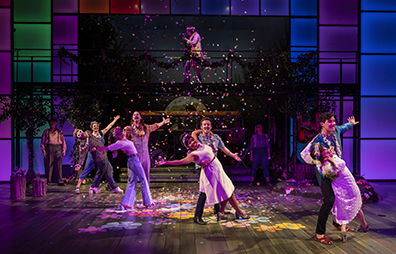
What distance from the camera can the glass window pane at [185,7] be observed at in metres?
10.6

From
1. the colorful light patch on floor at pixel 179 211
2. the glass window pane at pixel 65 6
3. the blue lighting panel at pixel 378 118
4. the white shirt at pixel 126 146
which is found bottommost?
the colorful light patch on floor at pixel 179 211

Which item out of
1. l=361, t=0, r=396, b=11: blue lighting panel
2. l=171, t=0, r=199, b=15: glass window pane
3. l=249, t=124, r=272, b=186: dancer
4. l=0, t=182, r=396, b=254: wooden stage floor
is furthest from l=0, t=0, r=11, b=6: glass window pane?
l=361, t=0, r=396, b=11: blue lighting panel

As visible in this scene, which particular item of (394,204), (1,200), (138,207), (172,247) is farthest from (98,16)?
(394,204)

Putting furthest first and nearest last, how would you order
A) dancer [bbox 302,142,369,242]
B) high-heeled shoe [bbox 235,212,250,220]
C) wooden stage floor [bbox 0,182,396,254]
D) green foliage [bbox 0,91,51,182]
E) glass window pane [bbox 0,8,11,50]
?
glass window pane [bbox 0,8,11,50] → green foliage [bbox 0,91,51,182] → high-heeled shoe [bbox 235,212,250,220] → dancer [bbox 302,142,369,242] → wooden stage floor [bbox 0,182,396,254]

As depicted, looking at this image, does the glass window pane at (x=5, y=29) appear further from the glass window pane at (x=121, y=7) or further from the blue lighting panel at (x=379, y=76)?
the blue lighting panel at (x=379, y=76)

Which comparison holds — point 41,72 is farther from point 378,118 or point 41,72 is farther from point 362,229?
point 378,118

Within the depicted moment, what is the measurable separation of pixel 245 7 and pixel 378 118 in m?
5.64

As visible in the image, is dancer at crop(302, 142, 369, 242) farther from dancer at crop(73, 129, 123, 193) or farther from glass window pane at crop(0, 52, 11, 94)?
glass window pane at crop(0, 52, 11, 94)

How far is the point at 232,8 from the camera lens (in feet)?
35.4

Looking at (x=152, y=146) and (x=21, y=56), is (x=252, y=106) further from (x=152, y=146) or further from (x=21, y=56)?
(x=21, y=56)

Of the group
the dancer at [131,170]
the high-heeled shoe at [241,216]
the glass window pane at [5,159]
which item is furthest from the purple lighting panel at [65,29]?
the high-heeled shoe at [241,216]

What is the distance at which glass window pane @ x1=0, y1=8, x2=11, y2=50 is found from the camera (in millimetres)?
9375

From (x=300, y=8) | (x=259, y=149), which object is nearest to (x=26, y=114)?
(x=259, y=149)

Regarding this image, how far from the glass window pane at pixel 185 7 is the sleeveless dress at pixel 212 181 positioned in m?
7.47
